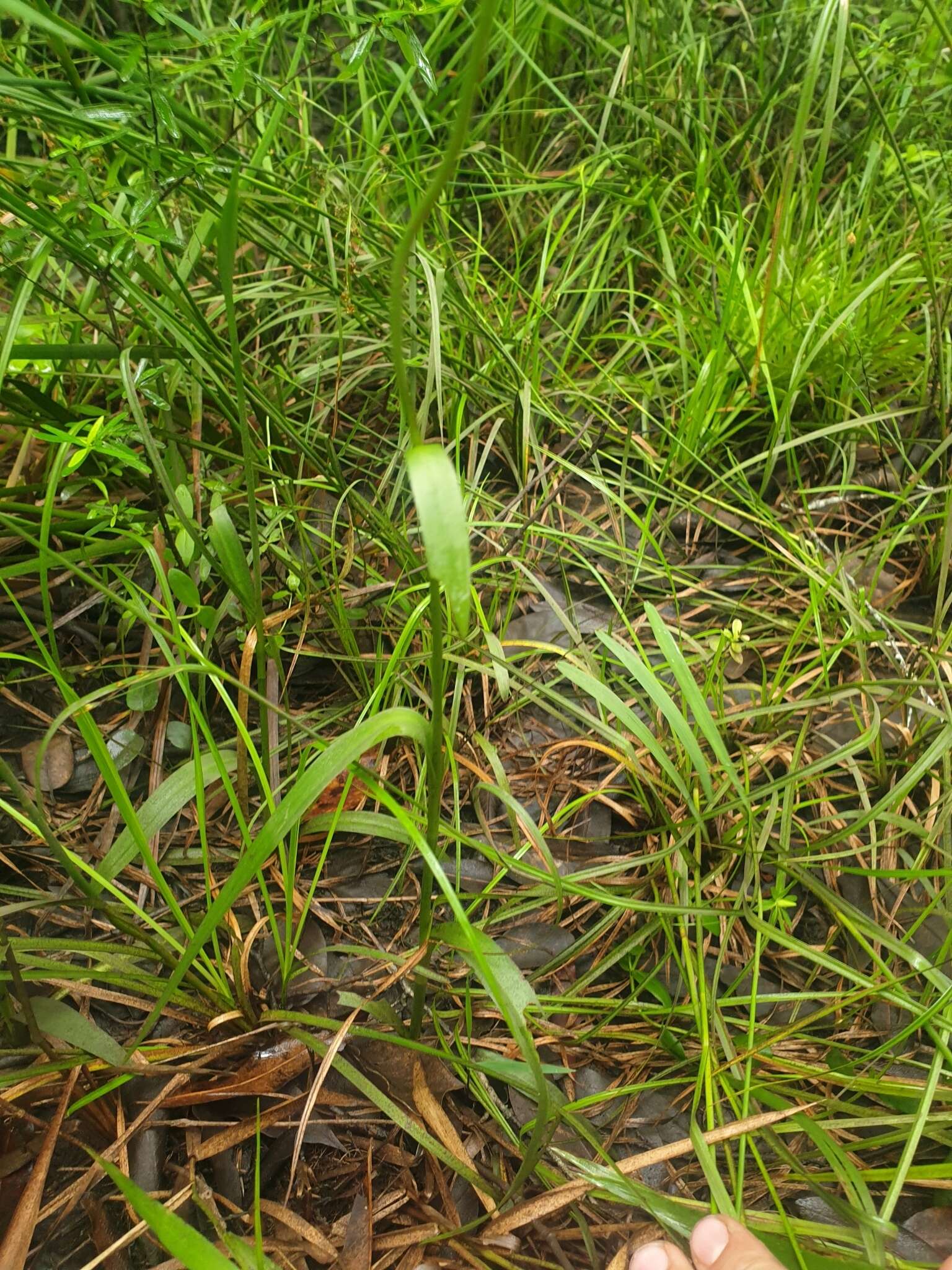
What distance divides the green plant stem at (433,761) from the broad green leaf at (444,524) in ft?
0.27

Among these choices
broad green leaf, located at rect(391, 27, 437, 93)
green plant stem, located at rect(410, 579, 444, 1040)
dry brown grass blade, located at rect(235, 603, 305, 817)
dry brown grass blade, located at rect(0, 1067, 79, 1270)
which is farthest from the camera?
dry brown grass blade, located at rect(235, 603, 305, 817)

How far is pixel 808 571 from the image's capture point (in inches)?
44.3

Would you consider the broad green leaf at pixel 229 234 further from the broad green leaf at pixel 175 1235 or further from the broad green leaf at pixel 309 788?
the broad green leaf at pixel 175 1235

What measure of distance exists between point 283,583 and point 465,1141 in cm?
75

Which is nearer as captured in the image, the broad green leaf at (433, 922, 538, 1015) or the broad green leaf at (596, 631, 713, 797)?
the broad green leaf at (433, 922, 538, 1015)

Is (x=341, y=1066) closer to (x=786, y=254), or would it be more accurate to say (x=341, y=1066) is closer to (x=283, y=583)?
(x=283, y=583)

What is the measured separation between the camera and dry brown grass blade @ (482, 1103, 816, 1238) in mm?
789

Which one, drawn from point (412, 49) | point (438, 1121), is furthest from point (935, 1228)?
point (412, 49)

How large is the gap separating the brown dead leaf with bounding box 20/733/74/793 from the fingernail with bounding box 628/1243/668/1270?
2.93 ft

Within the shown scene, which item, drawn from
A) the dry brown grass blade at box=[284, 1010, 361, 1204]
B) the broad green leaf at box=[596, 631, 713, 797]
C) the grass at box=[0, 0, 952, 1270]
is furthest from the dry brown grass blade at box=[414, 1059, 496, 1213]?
the broad green leaf at box=[596, 631, 713, 797]

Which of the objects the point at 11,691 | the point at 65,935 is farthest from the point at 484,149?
the point at 65,935

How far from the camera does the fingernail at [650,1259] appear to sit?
79cm

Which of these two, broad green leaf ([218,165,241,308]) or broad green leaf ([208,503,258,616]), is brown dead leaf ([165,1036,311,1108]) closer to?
broad green leaf ([208,503,258,616])

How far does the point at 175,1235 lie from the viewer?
2.04 feet
